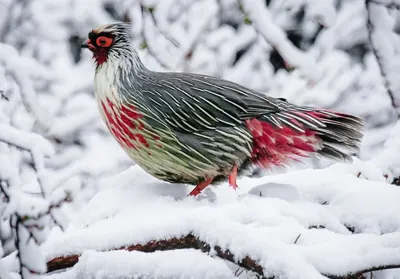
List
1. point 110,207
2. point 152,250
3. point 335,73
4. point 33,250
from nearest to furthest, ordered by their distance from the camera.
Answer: point 33,250, point 152,250, point 110,207, point 335,73

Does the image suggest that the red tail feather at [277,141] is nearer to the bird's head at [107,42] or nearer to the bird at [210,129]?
the bird at [210,129]

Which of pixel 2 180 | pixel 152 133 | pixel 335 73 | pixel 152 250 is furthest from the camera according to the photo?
pixel 335 73

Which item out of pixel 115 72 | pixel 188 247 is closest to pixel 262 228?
pixel 188 247

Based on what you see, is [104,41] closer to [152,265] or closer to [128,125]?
[128,125]

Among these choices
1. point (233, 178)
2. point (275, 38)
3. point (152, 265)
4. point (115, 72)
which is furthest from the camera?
point (115, 72)

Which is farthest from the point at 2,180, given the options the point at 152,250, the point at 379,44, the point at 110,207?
the point at 379,44

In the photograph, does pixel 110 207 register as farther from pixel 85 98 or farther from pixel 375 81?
pixel 375 81

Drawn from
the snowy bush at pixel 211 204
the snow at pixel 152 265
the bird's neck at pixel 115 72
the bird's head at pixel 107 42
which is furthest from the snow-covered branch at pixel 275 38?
the bird's head at pixel 107 42

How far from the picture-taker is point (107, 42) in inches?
137

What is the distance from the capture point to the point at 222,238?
1.88 metres

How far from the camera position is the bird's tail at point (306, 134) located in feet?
10.5

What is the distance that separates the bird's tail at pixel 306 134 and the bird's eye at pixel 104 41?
76 cm

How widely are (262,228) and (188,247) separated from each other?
21 centimetres

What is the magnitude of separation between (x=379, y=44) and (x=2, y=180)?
44.2 inches
